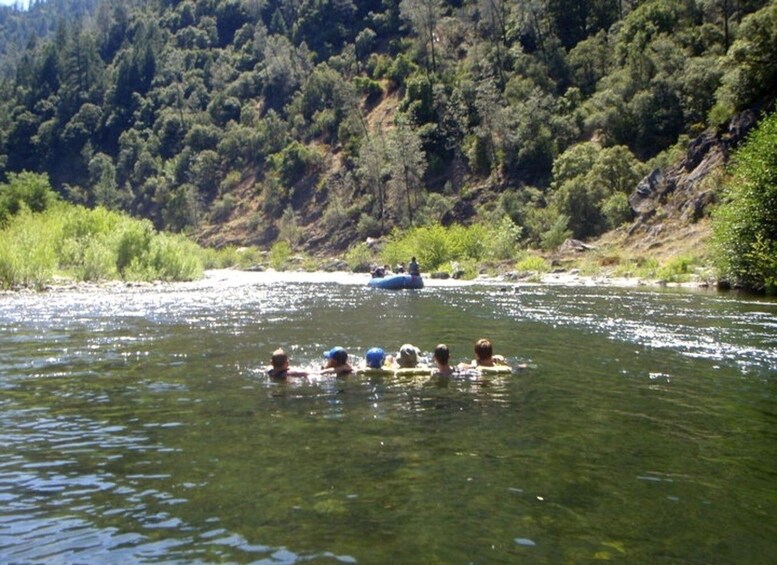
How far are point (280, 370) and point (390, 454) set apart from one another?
588 centimetres

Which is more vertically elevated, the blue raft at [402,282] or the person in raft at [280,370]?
the blue raft at [402,282]

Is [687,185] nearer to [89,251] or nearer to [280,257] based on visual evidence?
[89,251]

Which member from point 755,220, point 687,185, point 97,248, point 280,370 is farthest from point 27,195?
point 280,370

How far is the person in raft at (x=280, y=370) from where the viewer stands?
15.2 metres

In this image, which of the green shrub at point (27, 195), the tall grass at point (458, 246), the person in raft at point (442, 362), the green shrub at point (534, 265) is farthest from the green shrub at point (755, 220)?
the green shrub at point (27, 195)

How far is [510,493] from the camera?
27.4 ft

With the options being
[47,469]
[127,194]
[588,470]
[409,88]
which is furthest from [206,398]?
[127,194]

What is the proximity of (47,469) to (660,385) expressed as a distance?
1063 centimetres

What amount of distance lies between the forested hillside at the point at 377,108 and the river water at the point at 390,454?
140 ft

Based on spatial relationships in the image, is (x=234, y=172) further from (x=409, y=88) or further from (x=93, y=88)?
(x=93, y=88)

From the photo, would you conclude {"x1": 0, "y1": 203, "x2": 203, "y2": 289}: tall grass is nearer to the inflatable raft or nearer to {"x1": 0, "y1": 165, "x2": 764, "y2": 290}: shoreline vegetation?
{"x1": 0, "y1": 165, "x2": 764, "y2": 290}: shoreline vegetation

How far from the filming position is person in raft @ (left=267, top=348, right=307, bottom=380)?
49.8ft

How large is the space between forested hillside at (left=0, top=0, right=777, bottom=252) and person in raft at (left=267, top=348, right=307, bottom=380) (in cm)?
4522

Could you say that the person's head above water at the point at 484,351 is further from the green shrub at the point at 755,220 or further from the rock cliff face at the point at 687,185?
the rock cliff face at the point at 687,185
